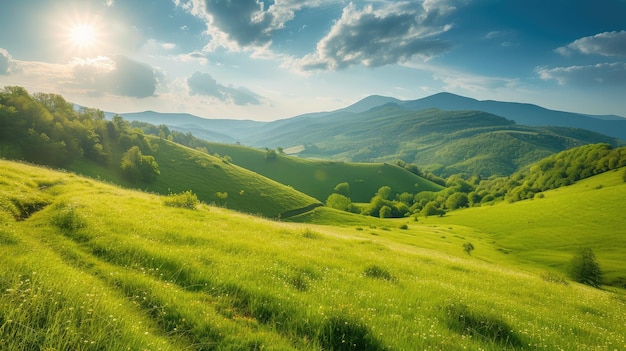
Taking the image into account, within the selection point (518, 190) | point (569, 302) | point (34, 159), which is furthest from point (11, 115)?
point (518, 190)

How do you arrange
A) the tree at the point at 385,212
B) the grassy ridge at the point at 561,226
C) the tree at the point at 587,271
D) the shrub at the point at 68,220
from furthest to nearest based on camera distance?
the tree at the point at 385,212 → the grassy ridge at the point at 561,226 → the tree at the point at 587,271 → the shrub at the point at 68,220

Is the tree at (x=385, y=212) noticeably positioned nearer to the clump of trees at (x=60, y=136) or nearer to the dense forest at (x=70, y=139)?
the dense forest at (x=70, y=139)

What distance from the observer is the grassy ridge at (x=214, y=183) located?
106m

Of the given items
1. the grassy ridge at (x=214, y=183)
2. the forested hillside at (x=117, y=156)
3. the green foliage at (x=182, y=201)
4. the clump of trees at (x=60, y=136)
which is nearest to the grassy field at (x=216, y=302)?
the green foliage at (x=182, y=201)

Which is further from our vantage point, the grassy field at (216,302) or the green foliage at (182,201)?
the green foliage at (182,201)

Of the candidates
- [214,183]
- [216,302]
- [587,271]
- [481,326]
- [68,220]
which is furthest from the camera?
[214,183]

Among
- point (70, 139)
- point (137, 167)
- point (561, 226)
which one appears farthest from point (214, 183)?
point (561, 226)

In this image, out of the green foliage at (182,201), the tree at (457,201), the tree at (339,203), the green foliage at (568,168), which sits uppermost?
the green foliage at (182,201)

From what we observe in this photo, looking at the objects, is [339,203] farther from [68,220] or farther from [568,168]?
[68,220]

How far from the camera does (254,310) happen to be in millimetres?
7188

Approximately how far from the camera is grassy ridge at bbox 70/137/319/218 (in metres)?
106

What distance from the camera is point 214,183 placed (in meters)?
118

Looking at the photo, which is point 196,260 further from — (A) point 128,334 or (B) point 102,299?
(A) point 128,334

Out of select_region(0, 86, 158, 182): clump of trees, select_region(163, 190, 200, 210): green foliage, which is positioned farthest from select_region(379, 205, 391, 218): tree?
select_region(163, 190, 200, 210): green foliage
